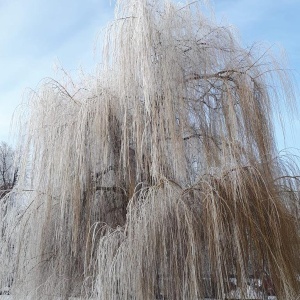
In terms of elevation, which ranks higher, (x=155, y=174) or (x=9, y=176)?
(x=9, y=176)

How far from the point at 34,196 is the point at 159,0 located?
2.45m

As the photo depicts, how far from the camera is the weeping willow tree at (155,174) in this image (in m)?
3.78

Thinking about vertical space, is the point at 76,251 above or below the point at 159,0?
below

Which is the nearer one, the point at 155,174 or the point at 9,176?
the point at 155,174

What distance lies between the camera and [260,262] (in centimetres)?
376

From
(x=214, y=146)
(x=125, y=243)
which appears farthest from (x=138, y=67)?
(x=125, y=243)

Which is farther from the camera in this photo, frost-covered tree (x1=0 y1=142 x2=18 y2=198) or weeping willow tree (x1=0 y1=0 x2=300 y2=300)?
frost-covered tree (x1=0 y1=142 x2=18 y2=198)

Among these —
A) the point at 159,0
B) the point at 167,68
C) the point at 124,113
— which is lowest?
the point at 124,113

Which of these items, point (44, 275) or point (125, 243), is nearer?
point (125, 243)

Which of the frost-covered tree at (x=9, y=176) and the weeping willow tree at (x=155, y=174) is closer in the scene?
the weeping willow tree at (x=155, y=174)

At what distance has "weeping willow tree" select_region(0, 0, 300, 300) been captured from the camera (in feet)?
12.4

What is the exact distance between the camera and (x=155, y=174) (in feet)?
13.8

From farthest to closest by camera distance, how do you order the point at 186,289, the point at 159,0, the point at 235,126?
1. the point at 159,0
2. the point at 235,126
3. the point at 186,289

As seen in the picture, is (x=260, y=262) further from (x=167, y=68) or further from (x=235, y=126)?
(x=167, y=68)
